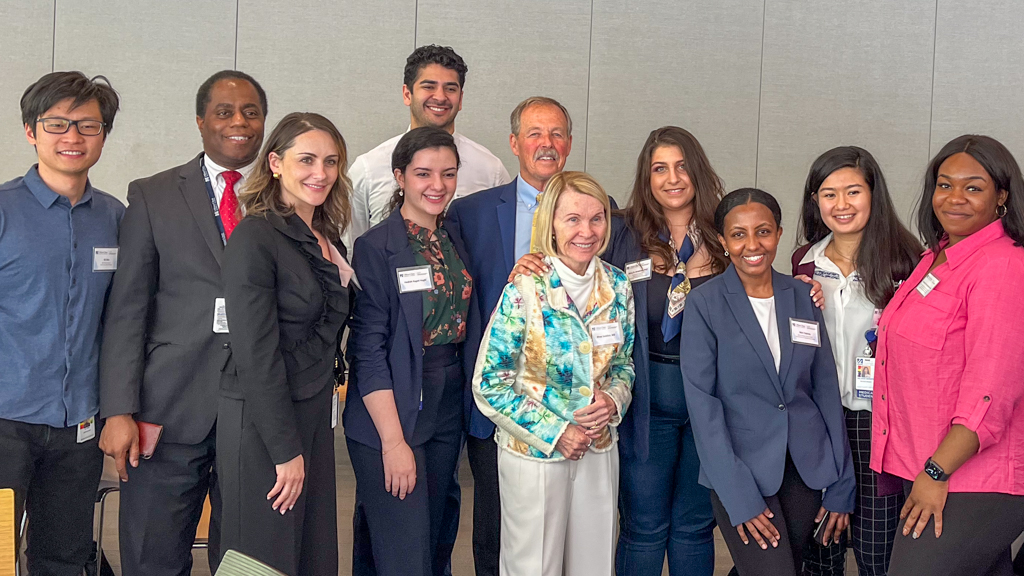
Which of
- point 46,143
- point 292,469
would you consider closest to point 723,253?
point 292,469

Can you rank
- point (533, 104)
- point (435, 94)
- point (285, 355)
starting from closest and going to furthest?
point (285, 355) → point (533, 104) → point (435, 94)

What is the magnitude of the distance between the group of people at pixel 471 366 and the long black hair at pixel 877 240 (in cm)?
1

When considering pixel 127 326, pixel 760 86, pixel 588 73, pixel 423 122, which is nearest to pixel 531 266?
pixel 127 326

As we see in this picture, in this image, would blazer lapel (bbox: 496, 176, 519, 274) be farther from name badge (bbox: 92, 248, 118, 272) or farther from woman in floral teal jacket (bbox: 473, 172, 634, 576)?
name badge (bbox: 92, 248, 118, 272)

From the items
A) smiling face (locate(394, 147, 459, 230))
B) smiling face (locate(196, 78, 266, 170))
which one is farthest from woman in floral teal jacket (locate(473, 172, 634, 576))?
smiling face (locate(196, 78, 266, 170))

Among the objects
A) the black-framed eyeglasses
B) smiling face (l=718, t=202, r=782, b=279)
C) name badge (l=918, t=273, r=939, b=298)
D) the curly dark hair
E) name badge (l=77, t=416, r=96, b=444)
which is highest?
the curly dark hair

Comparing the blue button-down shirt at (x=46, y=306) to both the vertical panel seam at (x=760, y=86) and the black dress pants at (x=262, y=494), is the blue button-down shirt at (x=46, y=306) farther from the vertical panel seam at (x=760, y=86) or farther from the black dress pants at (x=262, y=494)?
the vertical panel seam at (x=760, y=86)

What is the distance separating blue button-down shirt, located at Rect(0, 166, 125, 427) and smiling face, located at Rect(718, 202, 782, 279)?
213cm

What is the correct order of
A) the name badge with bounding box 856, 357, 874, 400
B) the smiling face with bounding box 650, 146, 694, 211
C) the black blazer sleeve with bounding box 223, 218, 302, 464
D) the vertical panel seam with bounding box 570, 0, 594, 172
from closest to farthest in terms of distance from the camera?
the black blazer sleeve with bounding box 223, 218, 302, 464 < the name badge with bounding box 856, 357, 874, 400 < the smiling face with bounding box 650, 146, 694, 211 < the vertical panel seam with bounding box 570, 0, 594, 172

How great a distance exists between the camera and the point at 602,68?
6133mm

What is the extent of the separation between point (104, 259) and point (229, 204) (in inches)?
17.4

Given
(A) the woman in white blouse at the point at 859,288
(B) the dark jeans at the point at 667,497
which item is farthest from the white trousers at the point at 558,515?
(A) the woman in white blouse at the point at 859,288

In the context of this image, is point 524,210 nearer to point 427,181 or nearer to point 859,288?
point 427,181

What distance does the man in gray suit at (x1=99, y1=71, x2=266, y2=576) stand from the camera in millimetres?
2584
